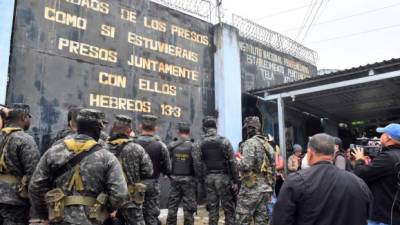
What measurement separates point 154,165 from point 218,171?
4.29 ft

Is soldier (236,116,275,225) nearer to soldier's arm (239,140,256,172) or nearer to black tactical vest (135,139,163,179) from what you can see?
soldier's arm (239,140,256,172)

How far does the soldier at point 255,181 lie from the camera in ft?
17.3

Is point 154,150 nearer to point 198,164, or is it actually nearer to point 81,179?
point 198,164

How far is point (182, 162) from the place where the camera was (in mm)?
6508

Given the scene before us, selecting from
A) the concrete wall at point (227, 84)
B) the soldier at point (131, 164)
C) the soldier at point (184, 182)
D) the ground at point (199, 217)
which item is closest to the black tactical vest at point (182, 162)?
the soldier at point (184, 182)

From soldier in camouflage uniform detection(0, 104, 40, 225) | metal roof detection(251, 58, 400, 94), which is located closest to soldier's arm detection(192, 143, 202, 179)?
soldier in camouflage uniform detection(0, 104, 40, 225)

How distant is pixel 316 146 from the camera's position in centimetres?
263

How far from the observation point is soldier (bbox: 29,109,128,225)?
296cm

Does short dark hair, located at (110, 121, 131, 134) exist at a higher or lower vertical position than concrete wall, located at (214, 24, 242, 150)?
lower

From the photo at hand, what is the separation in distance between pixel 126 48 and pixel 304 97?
496 centimetres

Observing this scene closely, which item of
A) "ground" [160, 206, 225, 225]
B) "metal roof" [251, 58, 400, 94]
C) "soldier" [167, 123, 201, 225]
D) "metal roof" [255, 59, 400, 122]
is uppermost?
"metal roof" [251, 58, 400, 94]

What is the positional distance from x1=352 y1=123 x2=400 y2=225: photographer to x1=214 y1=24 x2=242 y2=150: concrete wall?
639cm

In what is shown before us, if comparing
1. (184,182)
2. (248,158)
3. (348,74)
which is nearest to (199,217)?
(184,182)

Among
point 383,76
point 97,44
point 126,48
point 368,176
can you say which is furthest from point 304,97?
point 368,176
